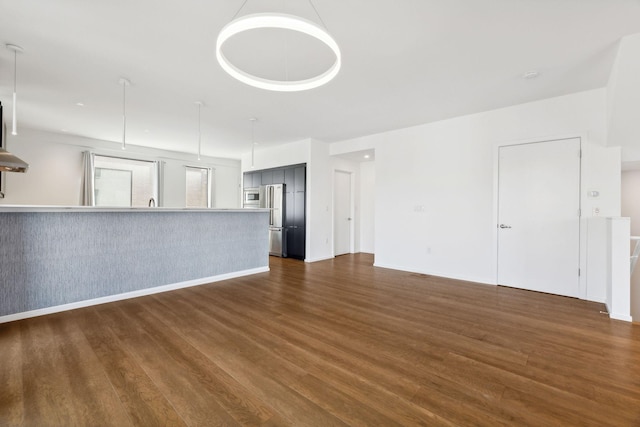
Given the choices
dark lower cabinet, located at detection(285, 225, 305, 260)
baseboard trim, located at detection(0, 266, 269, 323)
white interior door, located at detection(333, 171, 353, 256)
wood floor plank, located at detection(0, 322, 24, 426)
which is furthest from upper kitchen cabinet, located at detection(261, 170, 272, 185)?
wood floor plank, located at detection(0, 322, 24, 426)

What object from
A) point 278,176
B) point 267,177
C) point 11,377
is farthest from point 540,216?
point 11,377

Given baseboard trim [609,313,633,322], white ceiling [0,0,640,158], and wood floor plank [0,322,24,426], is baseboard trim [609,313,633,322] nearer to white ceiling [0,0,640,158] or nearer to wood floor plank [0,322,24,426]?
white ceiling [0,0,640,158]

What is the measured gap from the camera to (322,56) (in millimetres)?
2998

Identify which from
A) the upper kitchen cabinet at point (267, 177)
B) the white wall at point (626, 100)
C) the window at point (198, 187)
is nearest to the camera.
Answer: the white wall at point (626, 100)

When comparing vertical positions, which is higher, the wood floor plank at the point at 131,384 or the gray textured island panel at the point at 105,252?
the gray textured island panel at the point at 105,252

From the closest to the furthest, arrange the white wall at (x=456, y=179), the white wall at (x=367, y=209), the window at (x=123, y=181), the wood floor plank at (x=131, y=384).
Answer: the wood floor plank at (x=131, y=384)
the white wall at (x=456, y=179)
the window at (x=123, y=181)
the white wall at (x=367, y=209)

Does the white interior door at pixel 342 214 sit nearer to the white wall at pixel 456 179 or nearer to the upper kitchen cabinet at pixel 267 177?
the white wall at pixel 456 179

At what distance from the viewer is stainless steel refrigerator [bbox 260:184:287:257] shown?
22.8 feet

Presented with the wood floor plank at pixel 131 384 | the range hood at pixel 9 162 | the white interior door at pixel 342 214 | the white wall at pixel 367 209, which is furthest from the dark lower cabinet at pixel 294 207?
the range hood at pixel 9 162

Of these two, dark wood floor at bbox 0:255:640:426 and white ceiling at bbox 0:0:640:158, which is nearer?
dark wood floor at bbox 0:255:640:426

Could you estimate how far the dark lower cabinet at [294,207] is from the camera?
6.53 metres

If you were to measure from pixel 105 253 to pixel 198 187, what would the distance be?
5795 mm

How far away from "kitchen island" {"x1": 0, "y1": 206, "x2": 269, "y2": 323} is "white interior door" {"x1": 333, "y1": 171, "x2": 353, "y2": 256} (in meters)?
3.00

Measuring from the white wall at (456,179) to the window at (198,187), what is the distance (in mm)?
5725
